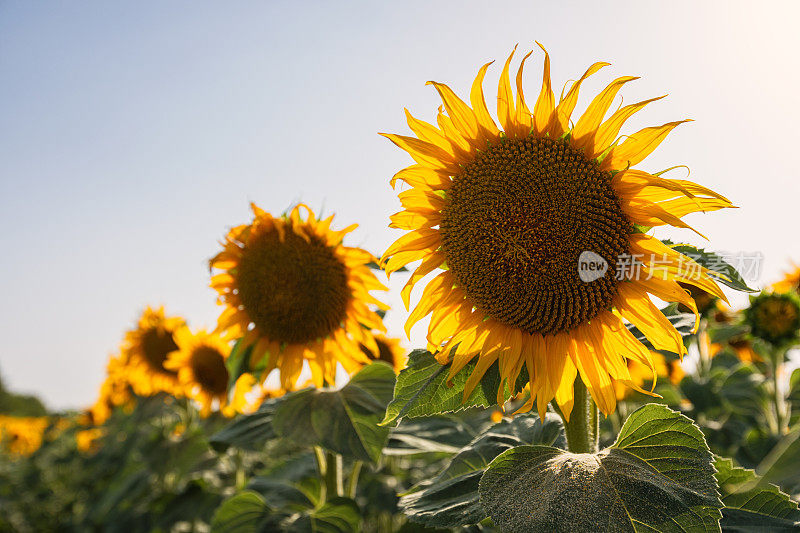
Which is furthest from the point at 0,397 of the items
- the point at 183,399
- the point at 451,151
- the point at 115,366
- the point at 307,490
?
the point at 451,151

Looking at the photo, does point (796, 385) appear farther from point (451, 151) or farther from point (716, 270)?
point (451, 151)

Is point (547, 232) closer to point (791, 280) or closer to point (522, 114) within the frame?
point (522, 114)

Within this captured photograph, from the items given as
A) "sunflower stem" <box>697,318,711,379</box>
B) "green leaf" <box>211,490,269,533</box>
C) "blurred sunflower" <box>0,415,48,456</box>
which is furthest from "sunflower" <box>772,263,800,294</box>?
"blurred sunflower" <box>0,415,48,456</box>

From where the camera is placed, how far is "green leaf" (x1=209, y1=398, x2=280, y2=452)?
2.37 meters

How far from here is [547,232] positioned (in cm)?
152

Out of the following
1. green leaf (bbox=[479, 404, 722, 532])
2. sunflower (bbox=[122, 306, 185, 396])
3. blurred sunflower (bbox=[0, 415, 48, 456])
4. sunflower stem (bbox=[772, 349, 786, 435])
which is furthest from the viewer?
blurred sunflower (bbox=[0, 415, 48, 456])

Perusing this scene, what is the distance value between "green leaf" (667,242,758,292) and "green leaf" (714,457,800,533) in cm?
47

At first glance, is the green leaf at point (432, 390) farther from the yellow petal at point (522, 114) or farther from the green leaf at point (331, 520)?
the green leaf at point (331, 520)

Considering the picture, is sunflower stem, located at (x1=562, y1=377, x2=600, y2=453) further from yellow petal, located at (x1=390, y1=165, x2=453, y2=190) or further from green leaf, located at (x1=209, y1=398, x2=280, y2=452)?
green leaf, located at (x1=209, y1=398, x2=280, y2=452)

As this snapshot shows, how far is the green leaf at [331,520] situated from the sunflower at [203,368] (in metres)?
1.89

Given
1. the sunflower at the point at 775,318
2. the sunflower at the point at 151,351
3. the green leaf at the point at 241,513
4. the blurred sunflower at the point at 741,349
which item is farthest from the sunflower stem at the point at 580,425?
the blurred sunflower at the point at 741,349

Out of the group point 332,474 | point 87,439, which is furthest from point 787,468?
point 87,439

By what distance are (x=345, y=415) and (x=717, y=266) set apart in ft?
4.58

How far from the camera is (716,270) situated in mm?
1397
